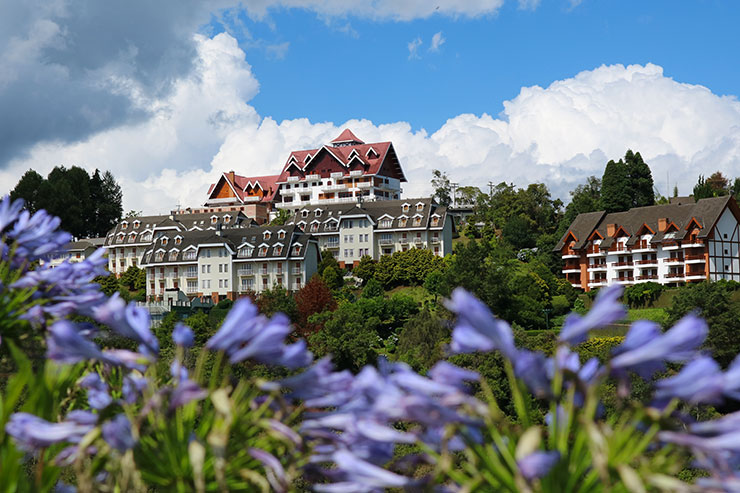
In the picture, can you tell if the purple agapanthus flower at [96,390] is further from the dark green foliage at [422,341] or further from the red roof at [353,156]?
the red roof at [353,156]

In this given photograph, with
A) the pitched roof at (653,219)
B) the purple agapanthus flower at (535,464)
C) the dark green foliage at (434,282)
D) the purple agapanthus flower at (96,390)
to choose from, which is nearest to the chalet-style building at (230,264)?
the dark green foliage at (434,282)

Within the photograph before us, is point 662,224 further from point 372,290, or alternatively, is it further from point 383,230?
point 383,230

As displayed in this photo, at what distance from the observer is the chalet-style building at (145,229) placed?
79.8 m

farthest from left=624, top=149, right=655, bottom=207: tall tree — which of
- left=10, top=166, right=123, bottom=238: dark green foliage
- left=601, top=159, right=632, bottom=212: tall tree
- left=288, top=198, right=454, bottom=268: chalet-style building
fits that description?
left=10, top=166, right=123, bottom=238: dark green foliage

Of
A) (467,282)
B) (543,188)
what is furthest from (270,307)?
(543,188)

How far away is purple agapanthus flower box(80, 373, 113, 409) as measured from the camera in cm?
243

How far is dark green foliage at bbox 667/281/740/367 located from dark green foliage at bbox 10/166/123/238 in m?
63.7

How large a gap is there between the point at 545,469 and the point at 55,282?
6.13ft

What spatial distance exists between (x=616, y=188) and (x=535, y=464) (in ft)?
231

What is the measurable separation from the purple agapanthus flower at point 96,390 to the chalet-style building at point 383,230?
2762 inches

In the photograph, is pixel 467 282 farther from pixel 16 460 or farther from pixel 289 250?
pixel 16 460

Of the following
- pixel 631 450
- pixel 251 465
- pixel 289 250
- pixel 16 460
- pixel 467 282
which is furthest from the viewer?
pixel 289 250

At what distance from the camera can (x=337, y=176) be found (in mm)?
93500

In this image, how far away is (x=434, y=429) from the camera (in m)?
2.01
